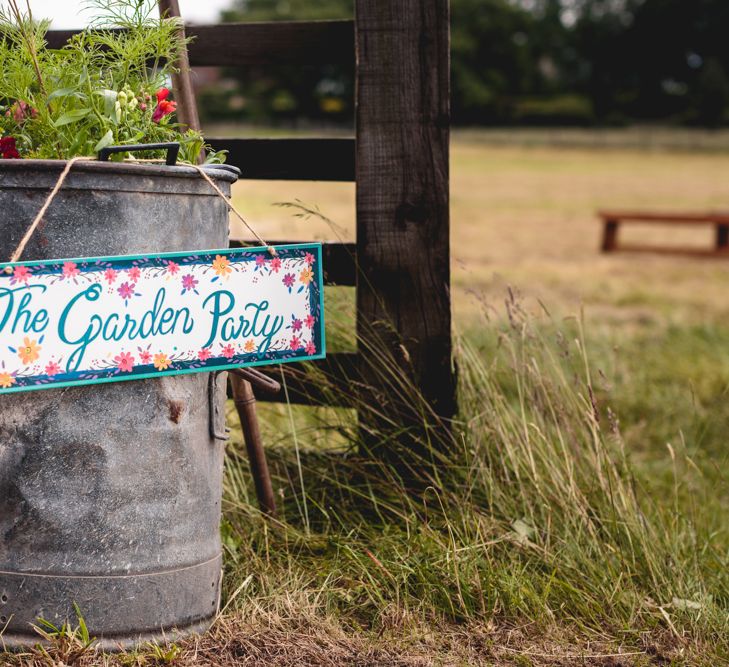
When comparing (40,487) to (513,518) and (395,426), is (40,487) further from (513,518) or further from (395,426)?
(513,518)

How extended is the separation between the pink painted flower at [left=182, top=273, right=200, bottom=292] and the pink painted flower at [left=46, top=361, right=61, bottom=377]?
31cm

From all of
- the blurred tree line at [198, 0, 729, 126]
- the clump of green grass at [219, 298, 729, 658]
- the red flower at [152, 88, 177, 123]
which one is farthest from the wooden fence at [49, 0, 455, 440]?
the blurred tree line at [198, 0, 729, 126]

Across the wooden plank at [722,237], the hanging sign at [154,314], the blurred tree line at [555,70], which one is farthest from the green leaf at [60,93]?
the blurred tree line at [555,70]

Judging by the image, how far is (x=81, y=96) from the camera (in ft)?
6.48

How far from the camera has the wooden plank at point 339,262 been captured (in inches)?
110

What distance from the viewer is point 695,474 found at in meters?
3.63

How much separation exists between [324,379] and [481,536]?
2.21 ft

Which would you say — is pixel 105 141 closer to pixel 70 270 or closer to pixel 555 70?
pixel 70 270

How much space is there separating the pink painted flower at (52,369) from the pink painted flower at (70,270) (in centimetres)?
18

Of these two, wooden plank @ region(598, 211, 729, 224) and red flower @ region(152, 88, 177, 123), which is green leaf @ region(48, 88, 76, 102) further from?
wooden plank @ region(598, 211, 729, 224)

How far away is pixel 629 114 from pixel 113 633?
→ 80248mm

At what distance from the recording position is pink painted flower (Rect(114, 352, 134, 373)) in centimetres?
189

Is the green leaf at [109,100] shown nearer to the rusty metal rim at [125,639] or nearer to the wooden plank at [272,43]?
the wooden plank at [272,43]

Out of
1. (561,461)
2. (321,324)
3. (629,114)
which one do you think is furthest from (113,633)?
(629,114)
